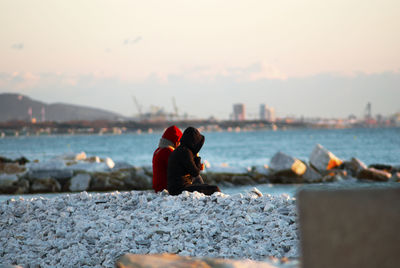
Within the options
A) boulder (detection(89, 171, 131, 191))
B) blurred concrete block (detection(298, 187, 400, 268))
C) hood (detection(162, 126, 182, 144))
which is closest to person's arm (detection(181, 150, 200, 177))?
hood (detection(162, 126, 182, 144))

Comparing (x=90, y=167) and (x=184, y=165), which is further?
(x=90, y=167)

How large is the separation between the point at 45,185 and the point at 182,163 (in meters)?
9.43

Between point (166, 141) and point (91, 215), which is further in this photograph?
point (166, 141)

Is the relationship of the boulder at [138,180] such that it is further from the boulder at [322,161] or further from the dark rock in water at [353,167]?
the dark rock in water at [353,167]

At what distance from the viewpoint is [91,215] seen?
663 cm

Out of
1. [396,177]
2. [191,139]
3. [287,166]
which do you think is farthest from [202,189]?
[396,177]

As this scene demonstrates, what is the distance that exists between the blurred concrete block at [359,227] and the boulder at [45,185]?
14341mm

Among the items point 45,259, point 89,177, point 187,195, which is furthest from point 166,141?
point 89,177

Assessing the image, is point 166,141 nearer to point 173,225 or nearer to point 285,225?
point 173,225

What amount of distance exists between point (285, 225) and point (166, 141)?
112 inches

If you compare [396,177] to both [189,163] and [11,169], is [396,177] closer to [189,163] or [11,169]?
[189,163]

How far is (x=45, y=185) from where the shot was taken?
50.4 feet

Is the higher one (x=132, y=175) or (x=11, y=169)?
(x=11, y=169)

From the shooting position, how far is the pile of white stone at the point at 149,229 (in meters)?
5.43
